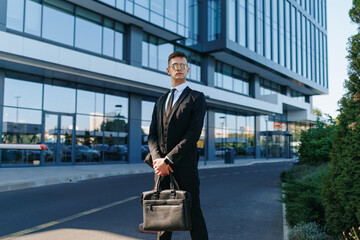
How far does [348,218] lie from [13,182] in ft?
31.5

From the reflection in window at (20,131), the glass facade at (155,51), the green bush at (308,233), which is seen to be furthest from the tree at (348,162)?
the glass facade at (155,51)

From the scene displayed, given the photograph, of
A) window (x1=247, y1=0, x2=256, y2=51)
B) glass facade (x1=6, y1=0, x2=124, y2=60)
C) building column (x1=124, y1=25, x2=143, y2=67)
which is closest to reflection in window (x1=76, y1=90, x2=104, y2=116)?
glass facade (x1=6, y1=0, x2=124, y2=60)

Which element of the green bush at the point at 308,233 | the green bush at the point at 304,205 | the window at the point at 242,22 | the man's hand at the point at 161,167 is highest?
the window at the point at 242,22

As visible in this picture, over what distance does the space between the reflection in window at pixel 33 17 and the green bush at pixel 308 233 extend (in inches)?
663

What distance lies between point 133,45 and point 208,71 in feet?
29.8

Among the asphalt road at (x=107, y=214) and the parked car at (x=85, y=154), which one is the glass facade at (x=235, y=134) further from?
the asphalt road at (x=107, y=214)

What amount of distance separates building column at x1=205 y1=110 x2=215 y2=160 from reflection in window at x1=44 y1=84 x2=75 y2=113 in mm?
13720

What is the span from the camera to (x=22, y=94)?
16906 mm

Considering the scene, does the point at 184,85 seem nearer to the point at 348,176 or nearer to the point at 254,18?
the point at 348,176

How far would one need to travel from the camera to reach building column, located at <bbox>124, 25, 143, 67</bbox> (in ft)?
72.2

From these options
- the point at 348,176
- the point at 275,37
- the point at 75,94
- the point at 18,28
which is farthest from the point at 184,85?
the point at 275,37

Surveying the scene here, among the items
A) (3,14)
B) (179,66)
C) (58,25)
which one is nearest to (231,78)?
(58,25)

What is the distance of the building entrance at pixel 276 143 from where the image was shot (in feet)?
125

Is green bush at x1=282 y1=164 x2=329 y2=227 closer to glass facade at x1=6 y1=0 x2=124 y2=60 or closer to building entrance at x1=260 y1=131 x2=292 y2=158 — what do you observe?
glass facade at x1=6 y1=0 x2=124 y2=60
